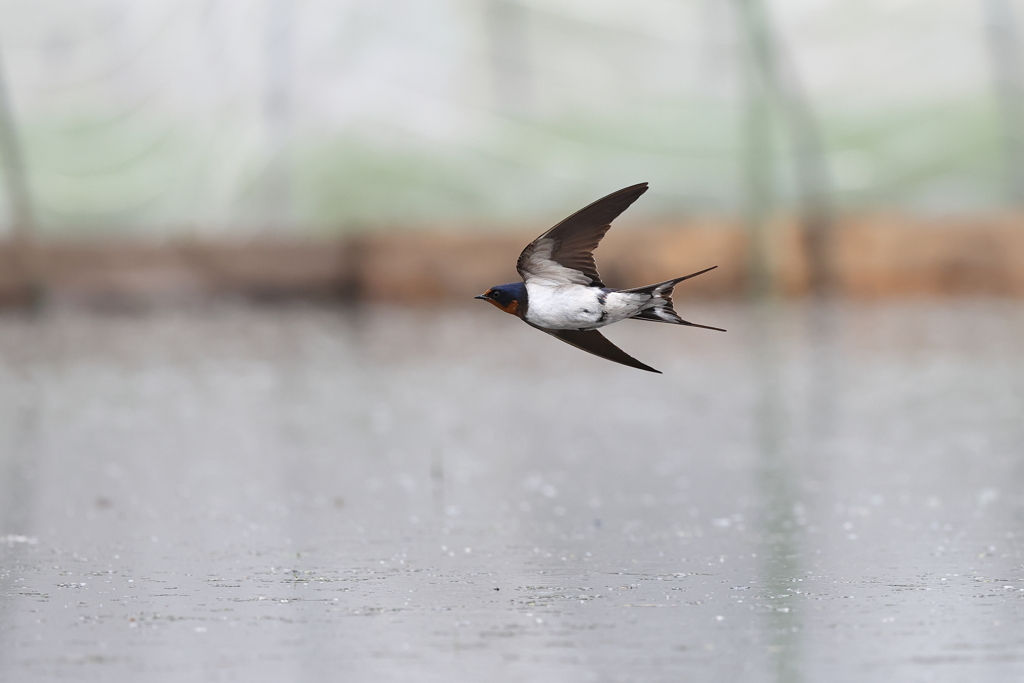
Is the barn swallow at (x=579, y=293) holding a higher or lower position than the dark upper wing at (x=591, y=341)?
higher

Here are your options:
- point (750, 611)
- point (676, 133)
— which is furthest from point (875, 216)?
point (750, 611)

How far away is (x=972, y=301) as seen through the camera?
1627 centimetres

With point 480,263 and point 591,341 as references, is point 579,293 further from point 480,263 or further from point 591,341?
point 480,263

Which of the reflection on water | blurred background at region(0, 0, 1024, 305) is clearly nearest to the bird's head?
the reflection on water

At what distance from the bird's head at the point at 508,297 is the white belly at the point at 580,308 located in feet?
0.06

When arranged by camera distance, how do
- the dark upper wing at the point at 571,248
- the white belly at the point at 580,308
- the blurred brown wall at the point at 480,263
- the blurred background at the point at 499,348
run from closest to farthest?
the white belly at the point at 580,308 < the dark upper wing at the point at 571,248 < the blurred background at the point at 499,348 < the blurred brown wall at the point at 480,263

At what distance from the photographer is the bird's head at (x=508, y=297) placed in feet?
9.93

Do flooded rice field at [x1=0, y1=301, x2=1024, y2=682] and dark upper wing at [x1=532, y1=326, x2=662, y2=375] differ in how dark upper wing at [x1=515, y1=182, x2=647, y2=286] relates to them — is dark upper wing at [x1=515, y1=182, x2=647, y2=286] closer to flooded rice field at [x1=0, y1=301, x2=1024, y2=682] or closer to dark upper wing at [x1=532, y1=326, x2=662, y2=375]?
dark upper wing at [x1=532, y1=326, x2=662, y2=375]

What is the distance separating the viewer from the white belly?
297 cm

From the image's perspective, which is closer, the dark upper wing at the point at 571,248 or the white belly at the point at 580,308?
the white belly at the point at 580,308

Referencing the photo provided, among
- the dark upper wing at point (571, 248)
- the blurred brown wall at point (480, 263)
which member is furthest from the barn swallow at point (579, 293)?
the blurred brown wall at point (480, 263)

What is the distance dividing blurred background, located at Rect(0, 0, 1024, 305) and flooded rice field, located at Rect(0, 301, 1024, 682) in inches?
276

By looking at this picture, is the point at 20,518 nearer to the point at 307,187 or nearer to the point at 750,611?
the point at 750,611

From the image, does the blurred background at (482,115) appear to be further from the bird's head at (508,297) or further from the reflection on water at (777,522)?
the bird's head at (508,297)
